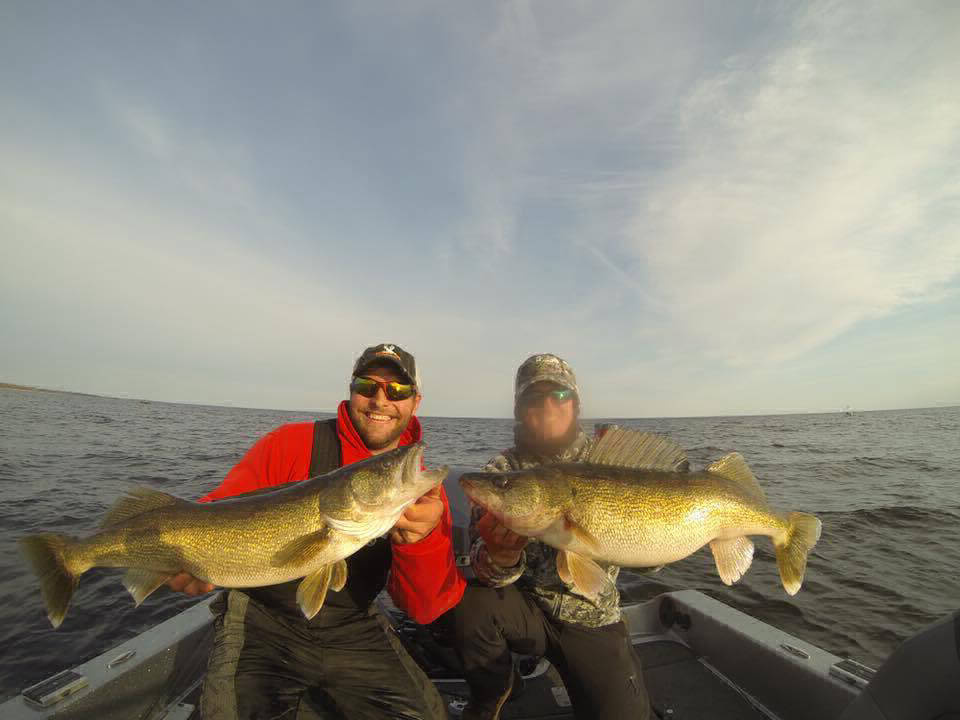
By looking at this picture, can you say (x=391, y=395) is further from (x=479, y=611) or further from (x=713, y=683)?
(x=713, y=683)

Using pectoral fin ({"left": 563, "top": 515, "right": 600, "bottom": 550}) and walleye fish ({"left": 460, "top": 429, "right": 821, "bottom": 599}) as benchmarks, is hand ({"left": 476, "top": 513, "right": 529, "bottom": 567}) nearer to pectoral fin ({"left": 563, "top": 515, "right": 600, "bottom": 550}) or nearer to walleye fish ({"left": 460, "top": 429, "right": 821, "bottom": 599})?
walleye fish ({"left": 460, "top": 429, "right": 821, "bottom": 599})

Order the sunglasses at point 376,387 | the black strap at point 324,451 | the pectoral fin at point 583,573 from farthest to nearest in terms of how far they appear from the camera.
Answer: the sunglasses at point 376,387
the black strap at point 324,451
the pectoral fin at point 583,573

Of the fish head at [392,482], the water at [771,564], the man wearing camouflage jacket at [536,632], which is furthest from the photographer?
the water at [771,564]

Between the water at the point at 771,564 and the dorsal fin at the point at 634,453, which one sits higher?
the dorsal fin at the point at 634,453

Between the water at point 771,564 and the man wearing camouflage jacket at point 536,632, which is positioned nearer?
the man wearing camouflage jacket at point 536,632

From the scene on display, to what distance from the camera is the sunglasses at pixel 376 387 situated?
4430mm

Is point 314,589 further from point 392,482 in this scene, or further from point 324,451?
point 324,451

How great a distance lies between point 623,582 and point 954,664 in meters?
6.25

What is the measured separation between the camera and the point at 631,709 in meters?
3.36

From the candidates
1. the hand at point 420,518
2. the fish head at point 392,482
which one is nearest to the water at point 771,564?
the hand at point 420,518

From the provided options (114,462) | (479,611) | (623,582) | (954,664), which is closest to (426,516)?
(479,611)

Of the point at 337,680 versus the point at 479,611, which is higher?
the point at 479,611

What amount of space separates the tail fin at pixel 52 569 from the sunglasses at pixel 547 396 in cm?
383

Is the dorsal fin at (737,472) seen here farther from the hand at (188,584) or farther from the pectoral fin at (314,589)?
the hand at (188,584)
